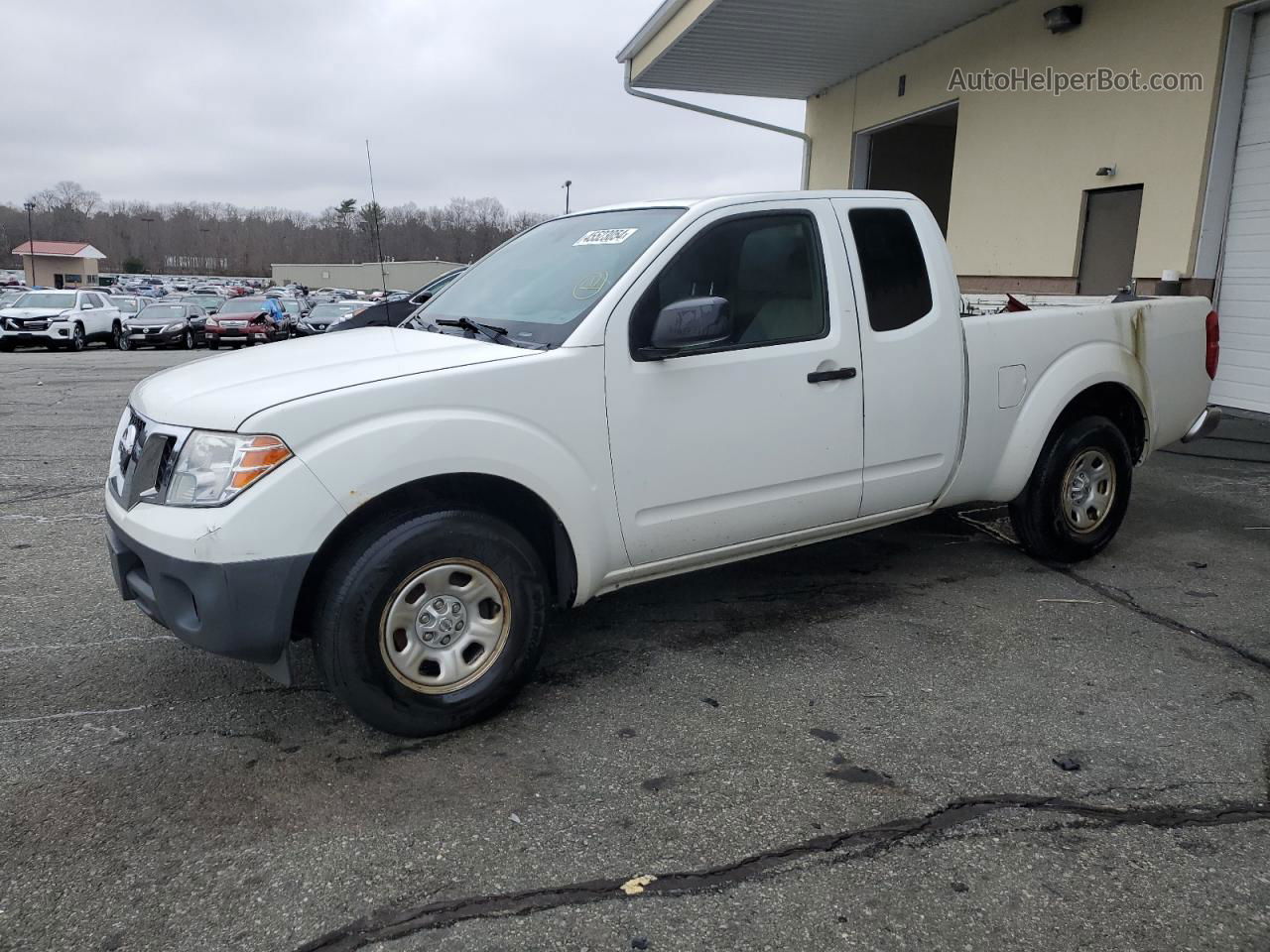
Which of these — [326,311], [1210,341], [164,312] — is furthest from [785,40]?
[326,311]

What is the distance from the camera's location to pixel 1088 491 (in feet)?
16.8

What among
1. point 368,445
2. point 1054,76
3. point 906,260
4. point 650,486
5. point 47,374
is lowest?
point 47,374

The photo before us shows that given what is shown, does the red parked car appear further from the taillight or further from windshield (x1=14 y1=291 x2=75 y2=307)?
the taillight

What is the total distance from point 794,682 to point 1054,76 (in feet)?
31.6

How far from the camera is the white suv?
23594 mm

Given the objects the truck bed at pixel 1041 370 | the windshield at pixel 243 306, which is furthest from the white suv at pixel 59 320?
the truck bed at pixel 1041 370

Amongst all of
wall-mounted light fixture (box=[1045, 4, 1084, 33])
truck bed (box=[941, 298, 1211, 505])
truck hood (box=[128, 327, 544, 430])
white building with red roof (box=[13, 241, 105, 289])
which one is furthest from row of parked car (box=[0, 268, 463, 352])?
white building with red roof (box=[13, 241, 105, 289])

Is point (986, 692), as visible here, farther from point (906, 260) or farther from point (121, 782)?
point (121, 782)

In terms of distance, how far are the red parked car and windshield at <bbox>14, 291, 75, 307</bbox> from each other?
132 inches

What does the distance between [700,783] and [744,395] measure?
151cm

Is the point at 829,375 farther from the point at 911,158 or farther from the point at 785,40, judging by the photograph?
the point at 911,158

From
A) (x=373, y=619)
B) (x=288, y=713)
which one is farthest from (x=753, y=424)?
(x=288, y=713)

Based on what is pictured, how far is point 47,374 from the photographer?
655 inches

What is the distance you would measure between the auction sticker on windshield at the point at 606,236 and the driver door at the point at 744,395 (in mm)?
312
